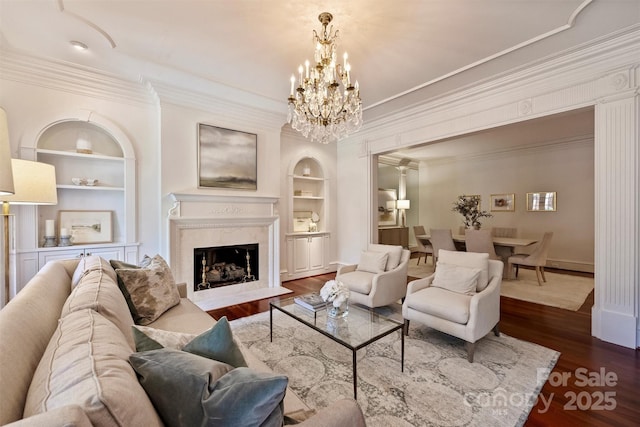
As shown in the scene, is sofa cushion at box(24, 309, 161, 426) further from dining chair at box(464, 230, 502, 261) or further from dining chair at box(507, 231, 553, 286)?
dining chair at box(507, 231, 553, 286)

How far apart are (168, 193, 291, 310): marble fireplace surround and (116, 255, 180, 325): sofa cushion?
1.51 metres

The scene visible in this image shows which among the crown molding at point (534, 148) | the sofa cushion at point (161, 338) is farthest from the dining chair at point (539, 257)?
the sofa cushion at point (161, 338)

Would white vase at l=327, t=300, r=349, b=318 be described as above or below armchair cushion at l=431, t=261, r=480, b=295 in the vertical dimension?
below

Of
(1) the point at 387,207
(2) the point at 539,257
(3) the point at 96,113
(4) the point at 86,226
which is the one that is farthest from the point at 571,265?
(3) the point at 96,113

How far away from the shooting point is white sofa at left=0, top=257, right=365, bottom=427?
2.05ft

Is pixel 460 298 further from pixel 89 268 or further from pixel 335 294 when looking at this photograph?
pixel 89 268

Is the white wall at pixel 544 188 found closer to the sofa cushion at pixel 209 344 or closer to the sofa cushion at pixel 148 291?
the sofa cushion at pixel 148 291

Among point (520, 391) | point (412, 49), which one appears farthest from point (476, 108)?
point (520, 391)

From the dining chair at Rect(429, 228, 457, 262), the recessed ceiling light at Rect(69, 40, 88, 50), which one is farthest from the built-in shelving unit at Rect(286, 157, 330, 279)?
the recessed ceiling light at Rect(69, 40, 88, 50)

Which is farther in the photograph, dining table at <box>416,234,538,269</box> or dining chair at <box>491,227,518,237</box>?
dining chair at <box>491,227,518,237</box>

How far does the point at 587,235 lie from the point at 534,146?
2.18 m

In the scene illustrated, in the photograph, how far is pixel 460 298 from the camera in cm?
262

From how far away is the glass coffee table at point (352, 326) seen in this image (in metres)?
1.97

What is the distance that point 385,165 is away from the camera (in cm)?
795
